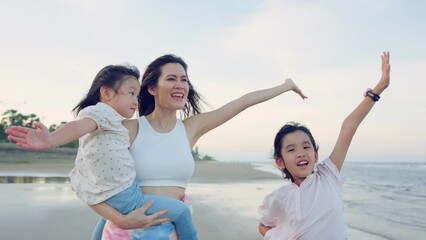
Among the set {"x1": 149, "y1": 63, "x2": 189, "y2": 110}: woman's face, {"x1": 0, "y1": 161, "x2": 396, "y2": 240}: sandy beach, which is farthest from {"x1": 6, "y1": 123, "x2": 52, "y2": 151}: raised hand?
{"x1": 0, "y1": 161, "x2": 396, "y2": 240}: sandy beach

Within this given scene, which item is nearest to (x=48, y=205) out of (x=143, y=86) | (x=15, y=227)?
(x=15, y=227)

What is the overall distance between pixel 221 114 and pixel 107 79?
79 cm

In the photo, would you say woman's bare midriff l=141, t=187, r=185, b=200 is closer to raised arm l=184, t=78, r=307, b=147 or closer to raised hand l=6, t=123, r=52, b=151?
raised arm l=184, t=78, r=307, b=147

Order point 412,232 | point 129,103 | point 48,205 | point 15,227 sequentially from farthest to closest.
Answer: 1. point 48,205
2. point 412,232
3. point 15,227
4. point 129,103

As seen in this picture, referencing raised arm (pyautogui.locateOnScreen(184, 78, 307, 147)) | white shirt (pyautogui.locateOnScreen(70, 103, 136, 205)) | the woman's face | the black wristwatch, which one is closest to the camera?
white shirt (pyautogui.locateOnScreen(70, 103, 136, 205))

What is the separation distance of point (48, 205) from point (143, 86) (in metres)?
6.25

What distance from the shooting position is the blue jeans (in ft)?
7.61

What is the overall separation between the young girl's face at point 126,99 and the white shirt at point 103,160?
0.15 m

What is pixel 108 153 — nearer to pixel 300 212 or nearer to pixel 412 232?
pixel 300 212

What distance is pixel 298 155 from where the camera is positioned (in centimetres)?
296

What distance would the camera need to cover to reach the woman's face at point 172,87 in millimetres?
2738

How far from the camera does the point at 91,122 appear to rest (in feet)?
7.53

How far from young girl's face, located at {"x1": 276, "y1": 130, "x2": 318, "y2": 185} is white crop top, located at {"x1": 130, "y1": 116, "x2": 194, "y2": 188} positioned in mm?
741

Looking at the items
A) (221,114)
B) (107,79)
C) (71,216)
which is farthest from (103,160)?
(71,216)
